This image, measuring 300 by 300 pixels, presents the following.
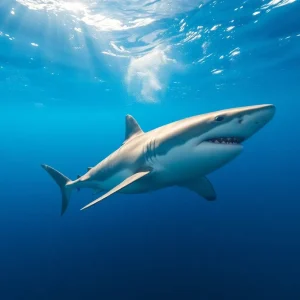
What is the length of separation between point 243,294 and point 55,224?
11.6 meters

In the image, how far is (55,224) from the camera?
14820 millimetres

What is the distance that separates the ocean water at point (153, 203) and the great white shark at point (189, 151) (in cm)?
467

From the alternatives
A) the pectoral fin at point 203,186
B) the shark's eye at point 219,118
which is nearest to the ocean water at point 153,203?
the pectoral fin at point 203,186

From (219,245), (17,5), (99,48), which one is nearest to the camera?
(219,245)

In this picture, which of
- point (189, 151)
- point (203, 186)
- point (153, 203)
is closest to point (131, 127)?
point (203, 186)

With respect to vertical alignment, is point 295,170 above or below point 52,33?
below

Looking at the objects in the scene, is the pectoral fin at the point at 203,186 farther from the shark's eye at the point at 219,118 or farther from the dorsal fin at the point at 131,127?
the shark's eye at the point at 219,118

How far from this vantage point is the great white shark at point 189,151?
325 centimetres

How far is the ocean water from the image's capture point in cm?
858

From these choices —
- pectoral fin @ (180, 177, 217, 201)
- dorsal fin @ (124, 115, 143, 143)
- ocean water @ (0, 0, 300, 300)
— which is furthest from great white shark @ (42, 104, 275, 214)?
ocean water @ (0, 0, 300, 300)

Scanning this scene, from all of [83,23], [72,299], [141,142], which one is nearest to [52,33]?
[83,23]

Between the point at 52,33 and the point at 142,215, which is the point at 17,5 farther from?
the point at 142,215

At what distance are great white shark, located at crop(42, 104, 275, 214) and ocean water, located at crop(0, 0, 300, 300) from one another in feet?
15.3

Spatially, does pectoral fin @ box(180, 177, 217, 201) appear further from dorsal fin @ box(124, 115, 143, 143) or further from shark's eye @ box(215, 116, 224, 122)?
shark's eye @ box(215, 116, 224, 122)
